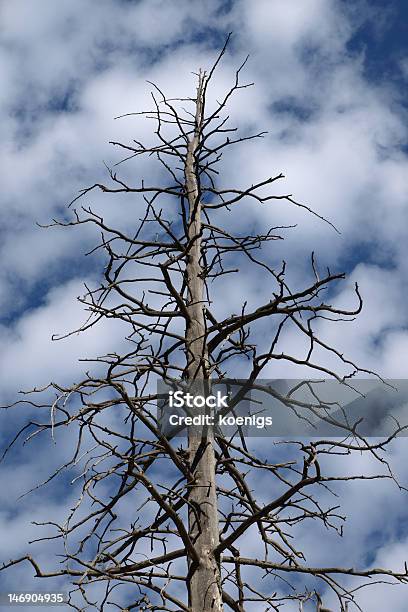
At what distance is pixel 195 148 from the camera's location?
6.59 meters

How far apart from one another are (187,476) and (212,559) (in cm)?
47

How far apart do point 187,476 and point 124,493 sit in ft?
2.85

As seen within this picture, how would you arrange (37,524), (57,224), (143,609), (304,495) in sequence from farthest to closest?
1. (57,224)
2. (304,495)
3. (37,524)
4. (143,609)

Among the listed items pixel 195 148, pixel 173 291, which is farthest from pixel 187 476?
pixel 195 148

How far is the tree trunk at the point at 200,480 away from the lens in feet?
13.6

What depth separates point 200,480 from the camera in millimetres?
4562

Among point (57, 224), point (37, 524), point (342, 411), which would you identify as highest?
point (57, 224)

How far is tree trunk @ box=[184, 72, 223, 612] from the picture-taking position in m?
4.14

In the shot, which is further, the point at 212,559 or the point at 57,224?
the point at 57,224

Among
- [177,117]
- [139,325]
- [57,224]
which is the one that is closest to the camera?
[139,325]

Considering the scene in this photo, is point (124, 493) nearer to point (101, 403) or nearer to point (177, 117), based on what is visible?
point (101, 403)

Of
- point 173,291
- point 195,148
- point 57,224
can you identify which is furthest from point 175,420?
point 195,148

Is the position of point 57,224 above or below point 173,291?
above

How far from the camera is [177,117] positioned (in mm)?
6590
